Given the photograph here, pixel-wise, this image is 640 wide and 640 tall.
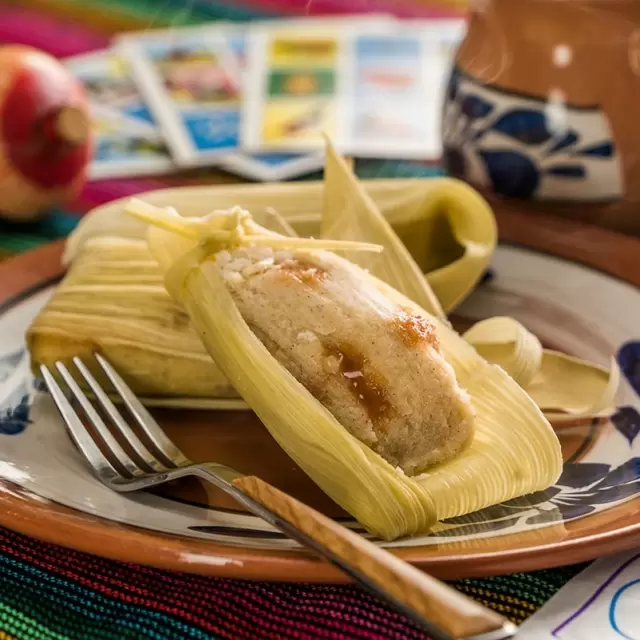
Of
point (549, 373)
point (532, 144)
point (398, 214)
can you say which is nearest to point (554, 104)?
point (532, 144)

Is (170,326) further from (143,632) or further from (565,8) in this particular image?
(565,8)

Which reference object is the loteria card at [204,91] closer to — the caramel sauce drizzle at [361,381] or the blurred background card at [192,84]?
the blurred background card at [192,84]

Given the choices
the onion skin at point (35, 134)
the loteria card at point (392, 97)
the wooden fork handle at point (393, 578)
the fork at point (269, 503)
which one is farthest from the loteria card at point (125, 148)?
the wooden fork handle at point (393, 578)

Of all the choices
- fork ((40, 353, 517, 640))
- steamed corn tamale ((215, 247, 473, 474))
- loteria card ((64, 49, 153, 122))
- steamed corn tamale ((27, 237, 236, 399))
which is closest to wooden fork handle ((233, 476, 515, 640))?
fork ((40, 353, 517, 640))

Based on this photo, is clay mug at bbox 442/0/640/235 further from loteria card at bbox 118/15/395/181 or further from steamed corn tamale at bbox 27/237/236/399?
steamed corn tamale at bbox 27/237/236/399

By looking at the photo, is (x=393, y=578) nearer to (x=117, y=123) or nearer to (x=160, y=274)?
(x=160, y=274)

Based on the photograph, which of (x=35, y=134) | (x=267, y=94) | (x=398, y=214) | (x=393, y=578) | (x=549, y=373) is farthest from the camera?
(x=267, y=94)

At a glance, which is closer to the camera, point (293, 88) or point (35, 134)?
point (35, 134)
